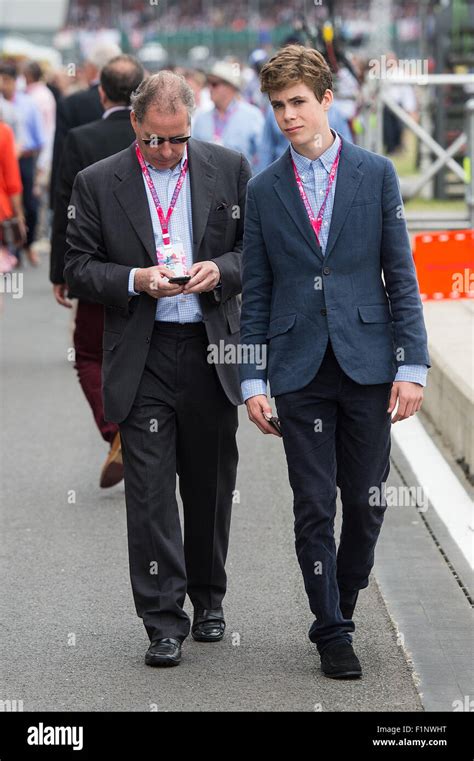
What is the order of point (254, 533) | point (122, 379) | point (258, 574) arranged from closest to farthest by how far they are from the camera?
1. point (122, 379)
2. point (258, 574)
3. point (254, 533)

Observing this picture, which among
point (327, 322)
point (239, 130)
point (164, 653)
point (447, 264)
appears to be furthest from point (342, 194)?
point (239, 130)

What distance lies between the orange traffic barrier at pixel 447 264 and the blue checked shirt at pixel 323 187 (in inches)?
103

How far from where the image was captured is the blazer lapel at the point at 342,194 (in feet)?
16.5

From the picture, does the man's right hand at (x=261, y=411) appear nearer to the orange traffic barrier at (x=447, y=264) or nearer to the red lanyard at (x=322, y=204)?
the red lanyard at (x=322, y=204)

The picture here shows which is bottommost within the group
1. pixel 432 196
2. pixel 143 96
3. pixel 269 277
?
pixel 432 196

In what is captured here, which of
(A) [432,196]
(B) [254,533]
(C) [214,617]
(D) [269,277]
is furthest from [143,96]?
(A) [432,196]

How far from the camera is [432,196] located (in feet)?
66.6

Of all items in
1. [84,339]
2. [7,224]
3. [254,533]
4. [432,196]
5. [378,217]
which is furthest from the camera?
[432,196]

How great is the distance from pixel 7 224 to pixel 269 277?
22.0ft

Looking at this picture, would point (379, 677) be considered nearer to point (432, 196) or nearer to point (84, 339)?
point (84, 339)

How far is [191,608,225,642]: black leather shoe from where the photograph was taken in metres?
5.62

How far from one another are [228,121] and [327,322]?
8.60 meters

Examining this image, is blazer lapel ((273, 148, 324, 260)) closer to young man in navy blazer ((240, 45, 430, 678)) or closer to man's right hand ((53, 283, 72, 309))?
young man in navy blazer ((240, 45, 430, 678))

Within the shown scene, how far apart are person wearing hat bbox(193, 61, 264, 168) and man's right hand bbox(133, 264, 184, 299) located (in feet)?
27.1
